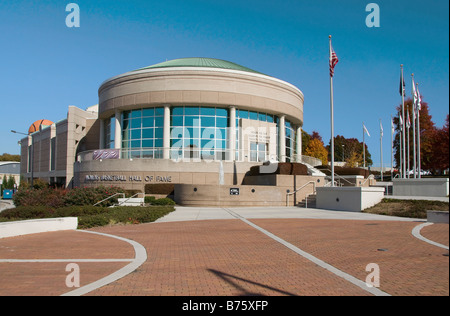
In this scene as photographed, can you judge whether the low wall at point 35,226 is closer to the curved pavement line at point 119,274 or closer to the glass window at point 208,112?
the curved pavement line at point 119,274

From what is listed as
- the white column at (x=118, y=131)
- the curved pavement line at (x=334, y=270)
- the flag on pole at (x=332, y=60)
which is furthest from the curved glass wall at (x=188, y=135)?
the curved pavement line at (x=334, y=270)

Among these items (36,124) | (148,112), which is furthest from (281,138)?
(36,124)

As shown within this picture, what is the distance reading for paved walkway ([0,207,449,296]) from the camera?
231 inches

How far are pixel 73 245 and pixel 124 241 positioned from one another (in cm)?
150

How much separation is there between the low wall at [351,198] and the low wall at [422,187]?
3949 mm

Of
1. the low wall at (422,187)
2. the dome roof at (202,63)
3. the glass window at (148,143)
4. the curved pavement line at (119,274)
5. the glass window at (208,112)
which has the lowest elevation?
the curved pavement line at (119,274)

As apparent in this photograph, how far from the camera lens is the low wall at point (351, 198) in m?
20.1

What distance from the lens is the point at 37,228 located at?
13664 millimetres

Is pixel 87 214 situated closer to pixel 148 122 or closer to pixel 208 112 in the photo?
pixel 148 122

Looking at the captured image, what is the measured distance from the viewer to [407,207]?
18172 millimetres

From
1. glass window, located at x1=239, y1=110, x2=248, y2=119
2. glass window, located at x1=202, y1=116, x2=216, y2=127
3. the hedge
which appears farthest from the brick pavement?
glass window, located at x1=239, y1=110, x2=248, y2=119

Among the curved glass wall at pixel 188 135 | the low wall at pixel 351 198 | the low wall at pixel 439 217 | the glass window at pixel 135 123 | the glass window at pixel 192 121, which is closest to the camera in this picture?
the low wall at pixel 439 217

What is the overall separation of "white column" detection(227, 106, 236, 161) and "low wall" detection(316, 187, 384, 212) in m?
12.3

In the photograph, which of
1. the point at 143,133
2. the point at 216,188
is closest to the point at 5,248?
the point at 216,188
